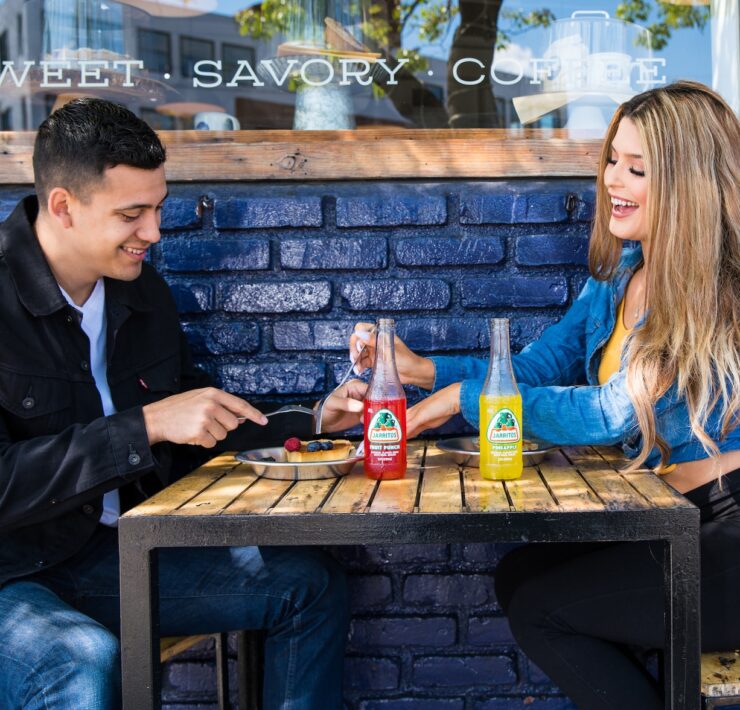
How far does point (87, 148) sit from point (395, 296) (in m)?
0.88

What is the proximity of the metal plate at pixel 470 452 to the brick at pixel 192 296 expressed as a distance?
32.4 inches

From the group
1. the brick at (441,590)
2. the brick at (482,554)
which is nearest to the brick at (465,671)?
the brick at (441,590)

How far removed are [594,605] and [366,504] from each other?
1.69ft

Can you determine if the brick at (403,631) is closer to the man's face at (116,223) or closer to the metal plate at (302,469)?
the metal plate at (302,469)

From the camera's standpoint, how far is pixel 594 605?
1812mm

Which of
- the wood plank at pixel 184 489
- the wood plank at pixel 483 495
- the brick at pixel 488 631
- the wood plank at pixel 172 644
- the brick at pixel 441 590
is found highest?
the wood plank at pixel 483 495

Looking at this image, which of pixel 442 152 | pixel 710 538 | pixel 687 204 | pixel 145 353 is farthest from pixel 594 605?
pixel 442 152

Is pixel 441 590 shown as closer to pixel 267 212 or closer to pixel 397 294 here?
pixel 397 294

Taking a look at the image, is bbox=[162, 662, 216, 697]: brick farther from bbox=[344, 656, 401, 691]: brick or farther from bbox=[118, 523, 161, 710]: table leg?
bbox=[118, 523, 161, 710]: table leg

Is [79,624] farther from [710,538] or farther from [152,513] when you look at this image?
[710,538]

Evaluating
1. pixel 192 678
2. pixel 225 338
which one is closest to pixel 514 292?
pixel 225 338

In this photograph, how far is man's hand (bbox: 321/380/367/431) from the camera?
2.13 meters

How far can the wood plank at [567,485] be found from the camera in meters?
1.57

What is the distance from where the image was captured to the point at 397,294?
8.50 ft
